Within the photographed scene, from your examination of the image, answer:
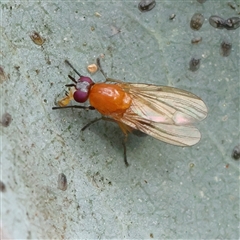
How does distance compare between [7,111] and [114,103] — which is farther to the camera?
[114,103]

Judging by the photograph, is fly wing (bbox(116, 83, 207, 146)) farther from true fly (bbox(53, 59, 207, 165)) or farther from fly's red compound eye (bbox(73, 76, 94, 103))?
fly's red compound eye (bbox(73, 76, 94, 103))

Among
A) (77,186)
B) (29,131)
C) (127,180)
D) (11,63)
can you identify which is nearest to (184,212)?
(127,180)

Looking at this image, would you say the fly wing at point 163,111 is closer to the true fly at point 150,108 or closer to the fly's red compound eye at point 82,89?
the true fly at point 150,108

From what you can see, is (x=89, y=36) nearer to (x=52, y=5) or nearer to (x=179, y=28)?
(x=52, y=5)

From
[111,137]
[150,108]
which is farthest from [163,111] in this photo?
[111,137]

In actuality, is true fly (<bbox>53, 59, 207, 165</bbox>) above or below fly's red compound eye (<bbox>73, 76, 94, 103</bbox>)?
below

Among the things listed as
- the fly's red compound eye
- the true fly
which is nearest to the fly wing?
the true fly
